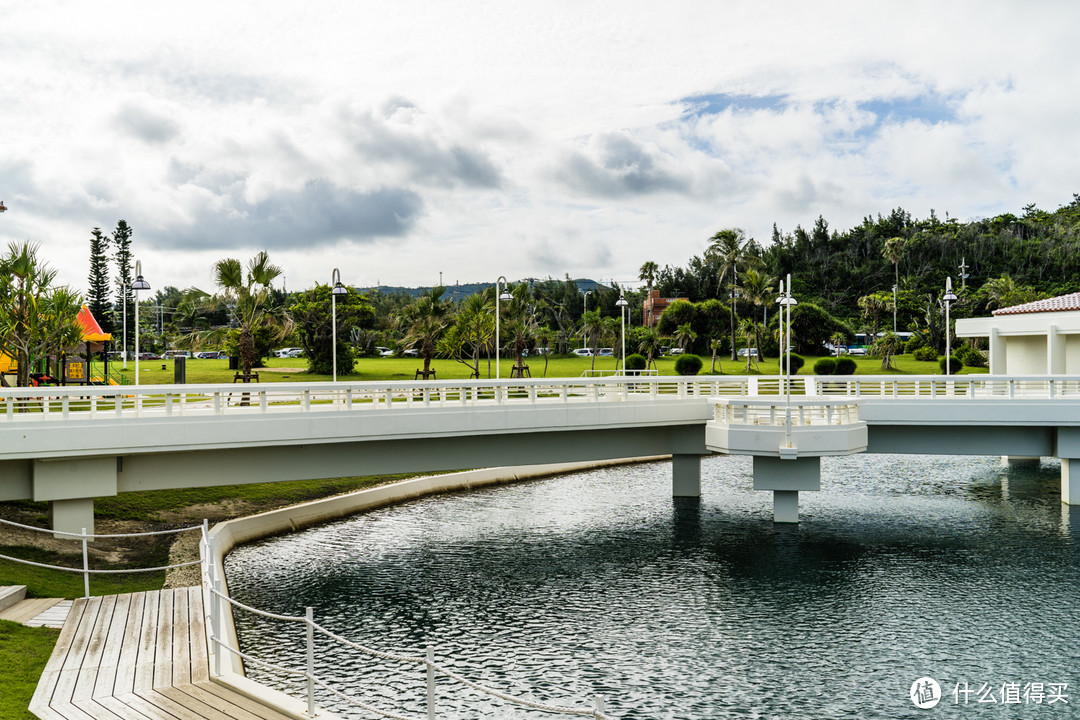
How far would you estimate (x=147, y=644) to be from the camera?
1223 cm

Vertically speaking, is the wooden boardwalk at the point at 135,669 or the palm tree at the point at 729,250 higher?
the palm tree at the point at 729,250

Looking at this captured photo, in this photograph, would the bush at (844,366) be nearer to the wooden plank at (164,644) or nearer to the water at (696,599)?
the water at (696,599)

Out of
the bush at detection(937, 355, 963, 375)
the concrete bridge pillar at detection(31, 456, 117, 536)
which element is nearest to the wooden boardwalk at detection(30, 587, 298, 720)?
the concrete bridge pillar at detection(31, 456, 117, 536)

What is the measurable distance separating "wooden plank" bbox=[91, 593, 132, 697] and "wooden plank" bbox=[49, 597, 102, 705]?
0.90 ft

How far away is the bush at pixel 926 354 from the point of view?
242 ft

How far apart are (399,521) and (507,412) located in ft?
23.9

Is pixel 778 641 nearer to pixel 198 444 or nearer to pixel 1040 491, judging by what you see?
pixel 198 444

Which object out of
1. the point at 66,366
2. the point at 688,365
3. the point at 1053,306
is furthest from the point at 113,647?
the point at 688,365

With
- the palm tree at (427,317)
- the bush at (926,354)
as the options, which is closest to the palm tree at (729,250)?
the bush at (926,354)

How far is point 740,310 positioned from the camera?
88.8 meters

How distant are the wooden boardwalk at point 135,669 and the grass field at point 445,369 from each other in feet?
105

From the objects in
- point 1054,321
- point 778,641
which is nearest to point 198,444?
point 778,641

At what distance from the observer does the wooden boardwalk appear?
32.8 feet

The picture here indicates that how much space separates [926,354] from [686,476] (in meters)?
52.0
